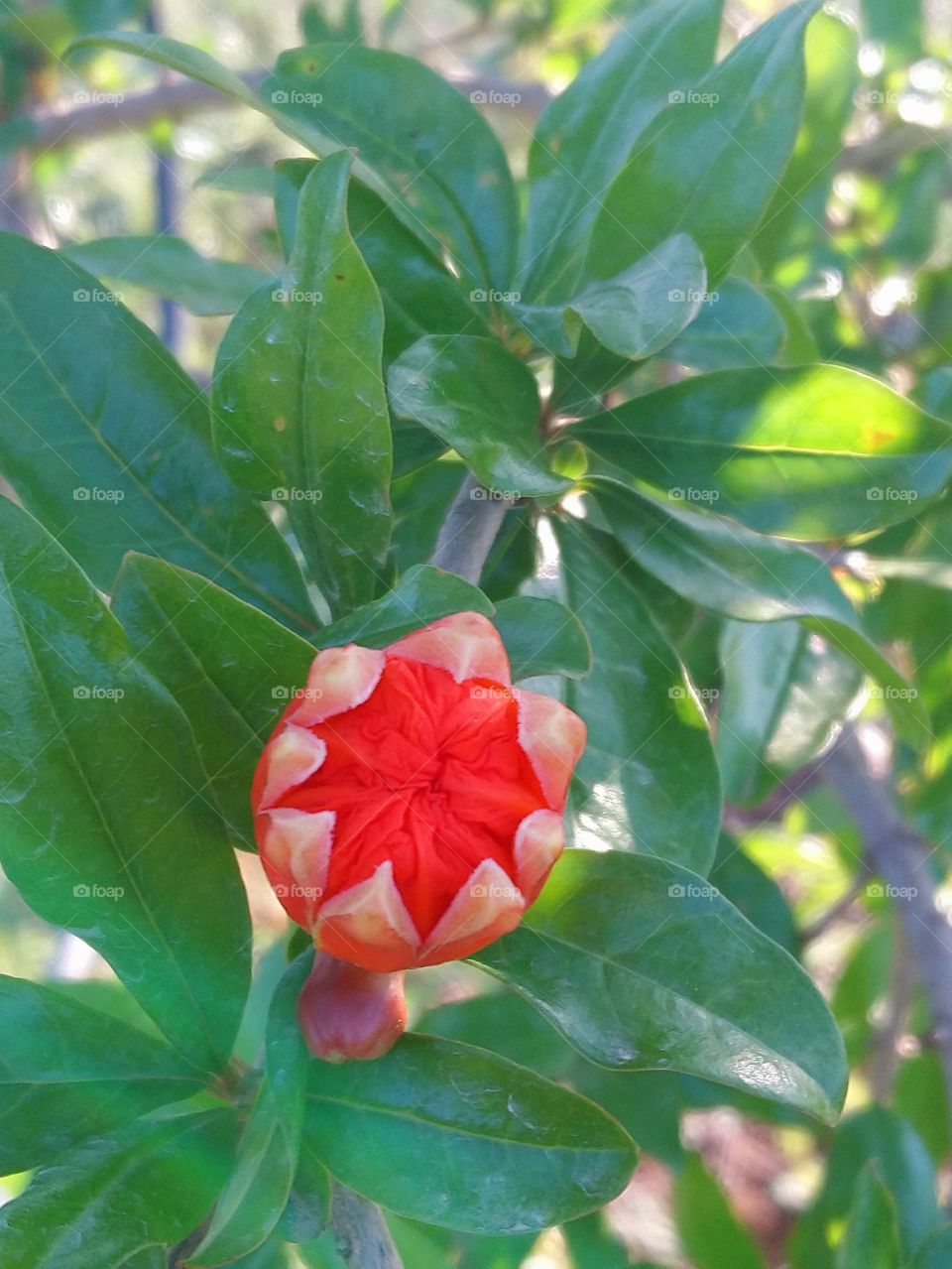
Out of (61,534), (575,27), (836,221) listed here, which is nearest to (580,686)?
(61,534)

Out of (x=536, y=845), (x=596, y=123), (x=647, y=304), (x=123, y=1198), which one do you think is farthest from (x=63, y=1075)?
(x=596, y=123)

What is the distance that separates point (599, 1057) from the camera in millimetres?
565

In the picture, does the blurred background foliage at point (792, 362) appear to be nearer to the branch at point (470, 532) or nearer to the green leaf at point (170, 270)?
the green leaf at point (170, 270)

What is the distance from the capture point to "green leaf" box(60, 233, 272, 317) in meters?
0.88

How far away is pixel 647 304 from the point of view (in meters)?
0.62

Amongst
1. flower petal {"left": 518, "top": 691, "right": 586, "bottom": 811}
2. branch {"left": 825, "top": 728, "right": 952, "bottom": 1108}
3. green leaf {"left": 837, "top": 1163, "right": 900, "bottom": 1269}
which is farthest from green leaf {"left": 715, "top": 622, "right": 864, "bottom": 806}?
flower petal {"left": 518, "top": 691, "right": 586, "bottom": 811}

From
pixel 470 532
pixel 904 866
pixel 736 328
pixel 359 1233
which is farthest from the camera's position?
pixel 904 866

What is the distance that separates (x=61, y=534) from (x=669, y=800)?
401 millimetres

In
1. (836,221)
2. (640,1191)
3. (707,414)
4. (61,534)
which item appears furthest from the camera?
(640,1191)

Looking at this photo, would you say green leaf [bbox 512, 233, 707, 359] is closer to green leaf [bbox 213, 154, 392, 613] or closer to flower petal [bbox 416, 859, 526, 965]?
green leaf [bbox 213, 154, 392, 613]

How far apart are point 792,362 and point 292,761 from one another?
2.33 ft

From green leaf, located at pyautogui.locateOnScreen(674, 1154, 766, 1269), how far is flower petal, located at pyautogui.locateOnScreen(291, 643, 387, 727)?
910 millimetres

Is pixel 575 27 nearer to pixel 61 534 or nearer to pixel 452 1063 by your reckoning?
pixel 61 534

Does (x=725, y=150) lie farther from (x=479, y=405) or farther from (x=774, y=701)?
(x=774, y=701)
